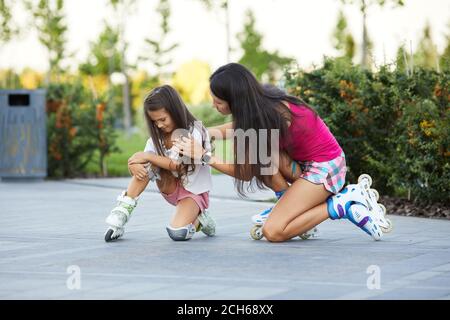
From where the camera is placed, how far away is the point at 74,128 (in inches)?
552

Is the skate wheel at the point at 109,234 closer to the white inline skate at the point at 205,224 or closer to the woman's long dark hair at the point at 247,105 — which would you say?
the white inline skate at the point at 205,224

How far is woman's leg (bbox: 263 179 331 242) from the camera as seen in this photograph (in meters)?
6.28

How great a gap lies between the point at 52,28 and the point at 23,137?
33475mm

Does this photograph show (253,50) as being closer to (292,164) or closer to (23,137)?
(23,137)

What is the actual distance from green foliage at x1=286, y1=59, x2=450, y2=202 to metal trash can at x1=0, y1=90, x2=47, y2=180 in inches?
201

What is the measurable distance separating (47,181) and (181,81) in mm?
57640

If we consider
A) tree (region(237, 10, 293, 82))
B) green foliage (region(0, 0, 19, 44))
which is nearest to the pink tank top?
green foliage (region(0, 0, 19, 44))

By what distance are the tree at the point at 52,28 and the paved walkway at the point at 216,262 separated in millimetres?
35302

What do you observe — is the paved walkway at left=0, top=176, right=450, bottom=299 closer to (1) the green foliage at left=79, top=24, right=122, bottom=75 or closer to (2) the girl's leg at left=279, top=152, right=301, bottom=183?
(2) the girl's leg at left=279, top=152, right=301, bottom=183

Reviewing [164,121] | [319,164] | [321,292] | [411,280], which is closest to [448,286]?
[411,280]

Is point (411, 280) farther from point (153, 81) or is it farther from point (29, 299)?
point (153, 81)

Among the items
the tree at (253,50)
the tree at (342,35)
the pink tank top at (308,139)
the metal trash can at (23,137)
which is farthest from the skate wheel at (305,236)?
the tree at (342,35)

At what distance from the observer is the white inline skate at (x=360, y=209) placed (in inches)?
245

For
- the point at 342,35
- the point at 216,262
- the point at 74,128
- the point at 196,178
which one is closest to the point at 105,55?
the point at 342,35
